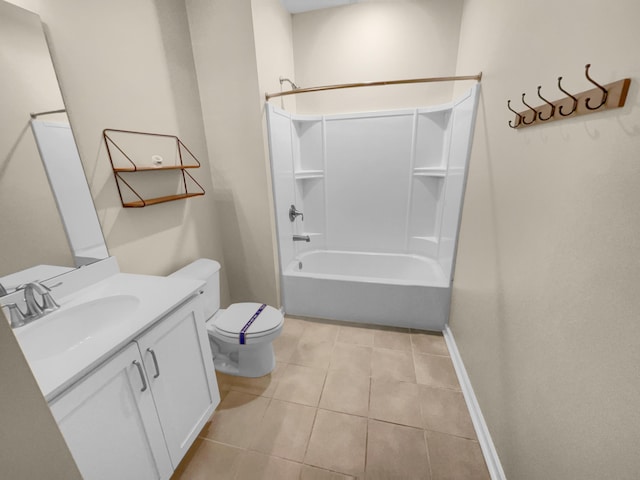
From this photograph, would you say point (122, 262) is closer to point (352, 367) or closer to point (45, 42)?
point (45, 42)

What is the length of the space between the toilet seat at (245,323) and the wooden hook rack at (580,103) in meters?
1.65

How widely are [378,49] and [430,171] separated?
1200 millimetres

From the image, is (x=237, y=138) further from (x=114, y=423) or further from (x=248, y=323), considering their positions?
(x=114, y=423)

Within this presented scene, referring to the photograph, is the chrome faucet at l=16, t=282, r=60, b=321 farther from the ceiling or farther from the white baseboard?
the ceiling

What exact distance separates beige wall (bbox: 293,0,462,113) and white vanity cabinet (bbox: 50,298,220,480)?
238 cm

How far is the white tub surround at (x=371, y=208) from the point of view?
224cm

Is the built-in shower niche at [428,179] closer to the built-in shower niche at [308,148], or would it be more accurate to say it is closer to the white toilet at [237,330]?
the built-in shower niche at [308,148]

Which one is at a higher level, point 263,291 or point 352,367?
point 263,291

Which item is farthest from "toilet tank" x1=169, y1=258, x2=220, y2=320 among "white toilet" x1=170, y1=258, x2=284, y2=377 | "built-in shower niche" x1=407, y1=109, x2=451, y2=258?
"built-in shower niche" x1=407, y1=109, x2=451, y2=258

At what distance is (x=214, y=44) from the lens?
1.89m

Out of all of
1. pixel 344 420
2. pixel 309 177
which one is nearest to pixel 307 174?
pixel 309 177

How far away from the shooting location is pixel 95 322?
3.92 feet

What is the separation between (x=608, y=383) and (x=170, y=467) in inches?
63.0

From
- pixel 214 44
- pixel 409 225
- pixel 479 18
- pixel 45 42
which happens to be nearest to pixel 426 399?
pixel 409 225
